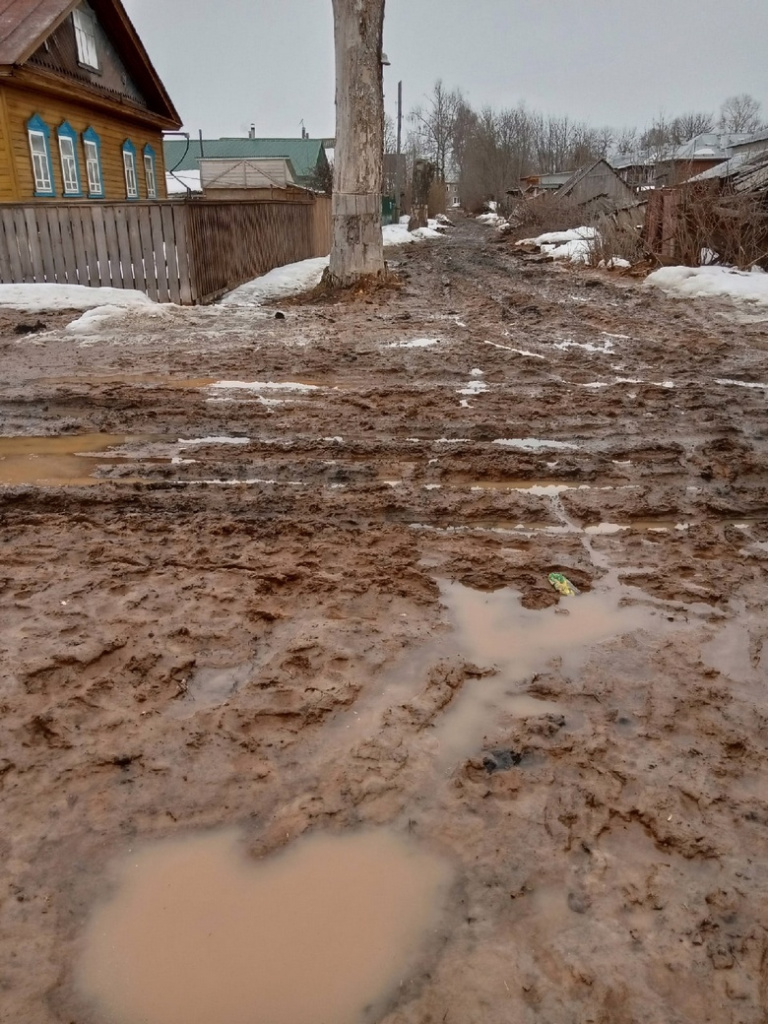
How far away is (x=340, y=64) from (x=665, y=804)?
41.0ft

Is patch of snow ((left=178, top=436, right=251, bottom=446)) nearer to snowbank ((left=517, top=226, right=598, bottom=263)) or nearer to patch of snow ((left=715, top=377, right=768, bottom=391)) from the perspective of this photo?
patch of snow ((left=715, top=377, right=768, bottom=391))

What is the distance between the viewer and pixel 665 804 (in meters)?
2.01

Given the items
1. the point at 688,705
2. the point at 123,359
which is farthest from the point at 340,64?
the point at 688,705

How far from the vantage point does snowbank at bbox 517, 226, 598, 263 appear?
741 inches

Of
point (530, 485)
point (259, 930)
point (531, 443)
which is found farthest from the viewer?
point (531, 443)

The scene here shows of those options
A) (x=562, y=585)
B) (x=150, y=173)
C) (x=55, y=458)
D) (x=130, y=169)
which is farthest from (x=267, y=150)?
(x=562, y=585)

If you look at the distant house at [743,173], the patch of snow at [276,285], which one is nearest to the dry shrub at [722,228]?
the distant house at [743,173]

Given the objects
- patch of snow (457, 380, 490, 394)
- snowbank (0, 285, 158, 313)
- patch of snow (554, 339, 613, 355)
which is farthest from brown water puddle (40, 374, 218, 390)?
snowbank (0, 285, 158, 313)

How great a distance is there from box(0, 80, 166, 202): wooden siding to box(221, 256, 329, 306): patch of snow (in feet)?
18.6

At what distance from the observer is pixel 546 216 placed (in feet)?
108

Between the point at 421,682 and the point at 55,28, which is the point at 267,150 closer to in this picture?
the point at 55,28

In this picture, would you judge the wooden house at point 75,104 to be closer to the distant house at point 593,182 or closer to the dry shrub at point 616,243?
the dry shrub at point 616,243

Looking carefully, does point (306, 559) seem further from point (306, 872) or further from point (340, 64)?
point (340, 64)

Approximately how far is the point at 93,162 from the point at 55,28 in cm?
340
